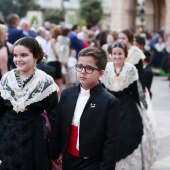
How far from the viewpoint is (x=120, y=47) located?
509 centimetres

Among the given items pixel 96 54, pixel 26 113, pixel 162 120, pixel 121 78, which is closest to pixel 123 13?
pixel 162 120

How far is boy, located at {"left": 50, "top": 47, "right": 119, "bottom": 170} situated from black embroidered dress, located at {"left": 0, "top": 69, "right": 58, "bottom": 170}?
27 cm

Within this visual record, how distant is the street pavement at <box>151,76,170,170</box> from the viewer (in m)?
5.83

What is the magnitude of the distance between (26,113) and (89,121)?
588 millimetres

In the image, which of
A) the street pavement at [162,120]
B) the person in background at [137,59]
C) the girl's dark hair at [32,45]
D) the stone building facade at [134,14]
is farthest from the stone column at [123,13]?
the girl's dark hair at [32,45]

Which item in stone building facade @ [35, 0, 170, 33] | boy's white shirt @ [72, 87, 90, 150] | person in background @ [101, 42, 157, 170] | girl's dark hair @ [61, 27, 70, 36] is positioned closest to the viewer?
boy's white shirt @ [72, 87, 90, 150]

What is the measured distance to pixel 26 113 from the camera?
334 cm

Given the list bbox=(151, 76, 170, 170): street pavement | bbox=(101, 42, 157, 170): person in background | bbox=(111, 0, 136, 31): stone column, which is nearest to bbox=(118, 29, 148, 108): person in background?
bbox=(101, 42, 157, 170): person in background

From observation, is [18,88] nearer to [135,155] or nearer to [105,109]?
[105,109]

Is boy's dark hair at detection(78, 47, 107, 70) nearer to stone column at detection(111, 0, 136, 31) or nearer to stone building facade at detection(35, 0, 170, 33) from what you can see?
stone building facade at detection(35, 0, 170, 33)

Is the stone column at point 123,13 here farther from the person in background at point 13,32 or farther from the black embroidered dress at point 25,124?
the black embroidered dress at point 25,124

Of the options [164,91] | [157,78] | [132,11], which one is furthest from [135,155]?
[132,11]

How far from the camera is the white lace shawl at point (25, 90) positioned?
3.30m

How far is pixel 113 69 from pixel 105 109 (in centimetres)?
227
